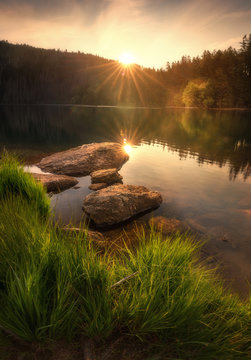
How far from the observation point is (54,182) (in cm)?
1095

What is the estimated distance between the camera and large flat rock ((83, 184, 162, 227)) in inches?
304

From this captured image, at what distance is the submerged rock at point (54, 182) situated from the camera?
10.7 m

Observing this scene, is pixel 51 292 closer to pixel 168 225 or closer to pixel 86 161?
pixel 168 225

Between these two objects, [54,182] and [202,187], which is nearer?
[54,182]

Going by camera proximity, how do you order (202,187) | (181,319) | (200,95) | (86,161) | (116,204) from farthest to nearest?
(200,95) < (86,161) < (202,187) < (116,204) < (181,319)

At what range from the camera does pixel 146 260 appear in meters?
3.11

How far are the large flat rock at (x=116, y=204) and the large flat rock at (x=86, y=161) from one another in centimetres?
564

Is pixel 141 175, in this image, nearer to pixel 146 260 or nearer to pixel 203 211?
pixel 203 211

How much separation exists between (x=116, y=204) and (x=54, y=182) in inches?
177

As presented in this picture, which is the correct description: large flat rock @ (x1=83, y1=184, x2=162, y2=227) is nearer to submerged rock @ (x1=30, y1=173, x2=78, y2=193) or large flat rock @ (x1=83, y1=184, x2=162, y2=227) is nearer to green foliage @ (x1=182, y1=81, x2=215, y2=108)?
submerged rock @ (x1=30, y1=173, x2=78, y2=193)

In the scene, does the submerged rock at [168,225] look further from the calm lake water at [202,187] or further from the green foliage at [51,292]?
the green foliage at [51,292]

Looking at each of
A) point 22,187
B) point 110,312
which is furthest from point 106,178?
point 110,312

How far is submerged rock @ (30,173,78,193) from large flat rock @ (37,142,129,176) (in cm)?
216

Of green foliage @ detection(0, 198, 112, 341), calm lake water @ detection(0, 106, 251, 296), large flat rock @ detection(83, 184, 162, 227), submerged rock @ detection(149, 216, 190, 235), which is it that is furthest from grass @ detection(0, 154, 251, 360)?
large flat rock @ detection(83, 184, 162, 227)
